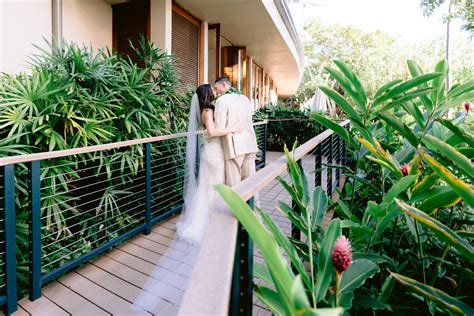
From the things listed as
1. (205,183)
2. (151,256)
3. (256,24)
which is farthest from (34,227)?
(256,24)

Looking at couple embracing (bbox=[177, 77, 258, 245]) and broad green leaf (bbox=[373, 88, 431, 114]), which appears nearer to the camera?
broad green leaf (bbox=[373, 88, 431, 114])

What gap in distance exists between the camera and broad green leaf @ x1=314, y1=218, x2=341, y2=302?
722 millimetres

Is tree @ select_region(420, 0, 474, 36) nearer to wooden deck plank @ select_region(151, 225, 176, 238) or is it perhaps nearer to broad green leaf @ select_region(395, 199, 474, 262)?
wooden deck plank @ select_region(151, 225, 176, 238)

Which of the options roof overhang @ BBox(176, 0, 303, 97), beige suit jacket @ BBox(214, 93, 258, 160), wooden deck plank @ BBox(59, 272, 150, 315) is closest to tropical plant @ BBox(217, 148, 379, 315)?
wooden deck plank @ BBox(59, 272, 150, 315)

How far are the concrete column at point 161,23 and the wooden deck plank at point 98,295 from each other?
→ 3.60 meters

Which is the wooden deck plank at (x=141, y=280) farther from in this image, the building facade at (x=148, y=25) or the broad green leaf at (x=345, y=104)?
the building facade at (x=148, y=25)

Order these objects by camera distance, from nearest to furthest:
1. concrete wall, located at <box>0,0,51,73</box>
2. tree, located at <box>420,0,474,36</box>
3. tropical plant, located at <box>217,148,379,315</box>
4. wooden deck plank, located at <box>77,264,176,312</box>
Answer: tropical plant, located at <box>217,148,379,315</box>, wooden deck plank, located at <box>77,264,176,312</box>, concrete wall, located at <box>0,0,51,73</box>, tree, located at <box>420,0,474,36</box>

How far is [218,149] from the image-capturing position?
11.5 ft

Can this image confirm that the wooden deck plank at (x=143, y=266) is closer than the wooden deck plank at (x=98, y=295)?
No

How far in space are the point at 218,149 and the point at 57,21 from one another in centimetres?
318

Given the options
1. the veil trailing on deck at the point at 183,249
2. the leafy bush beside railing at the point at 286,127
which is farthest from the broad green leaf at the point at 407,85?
the leafy bush beside railing at the point at 286,127

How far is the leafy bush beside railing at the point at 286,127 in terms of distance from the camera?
8.95m

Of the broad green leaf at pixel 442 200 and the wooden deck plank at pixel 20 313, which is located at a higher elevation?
the broad green leaf at pixel 442 200

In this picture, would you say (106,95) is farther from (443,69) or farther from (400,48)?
(400,48)
